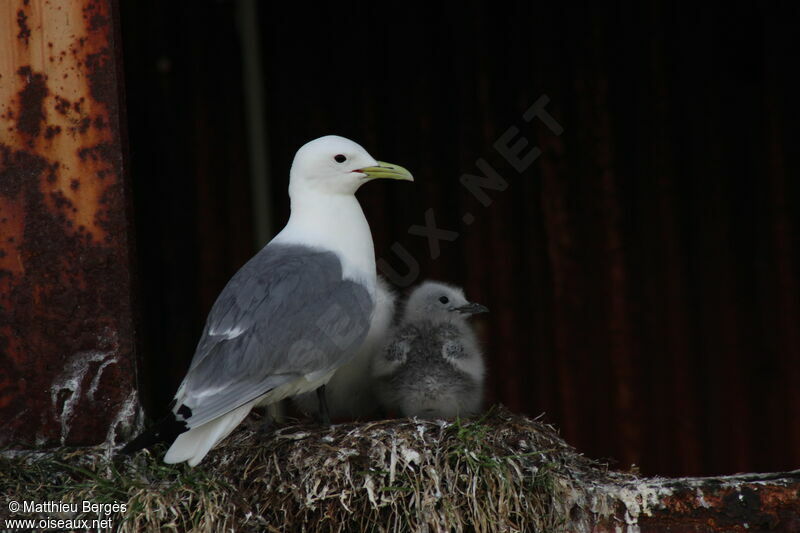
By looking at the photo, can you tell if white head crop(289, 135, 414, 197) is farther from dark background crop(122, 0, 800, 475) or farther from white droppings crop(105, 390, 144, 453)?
dark background crop(122, 0, 800, 475)

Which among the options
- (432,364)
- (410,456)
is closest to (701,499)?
(410,456)

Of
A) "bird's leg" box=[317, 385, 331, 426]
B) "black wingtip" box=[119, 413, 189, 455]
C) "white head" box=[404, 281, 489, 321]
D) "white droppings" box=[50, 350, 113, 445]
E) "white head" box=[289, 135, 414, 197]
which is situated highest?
"white head" box=[289, 135, 414, 197]

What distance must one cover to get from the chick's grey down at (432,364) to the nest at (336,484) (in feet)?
1.45

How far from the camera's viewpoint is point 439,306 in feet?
10.6

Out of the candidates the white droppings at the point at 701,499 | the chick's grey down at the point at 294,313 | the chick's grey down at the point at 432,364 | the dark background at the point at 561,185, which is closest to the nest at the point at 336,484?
the chick's grey down at the point at 294,313

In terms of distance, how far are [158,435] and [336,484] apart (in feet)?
1.45

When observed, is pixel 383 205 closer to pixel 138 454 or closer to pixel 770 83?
pixel 770 83

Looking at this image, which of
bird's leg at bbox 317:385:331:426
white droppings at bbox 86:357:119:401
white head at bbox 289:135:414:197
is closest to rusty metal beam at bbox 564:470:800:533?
bird's leg at bbox 317:385:331:426

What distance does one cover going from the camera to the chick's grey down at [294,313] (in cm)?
247

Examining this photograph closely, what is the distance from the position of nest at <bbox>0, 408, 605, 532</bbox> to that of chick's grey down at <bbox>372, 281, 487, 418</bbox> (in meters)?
0.44

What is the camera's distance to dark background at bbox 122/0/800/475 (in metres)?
4.24

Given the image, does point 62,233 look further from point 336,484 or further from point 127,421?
point 336,484

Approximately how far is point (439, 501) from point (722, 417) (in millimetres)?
2266

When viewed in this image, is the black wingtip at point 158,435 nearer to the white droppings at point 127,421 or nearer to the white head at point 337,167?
the white droppings at point 127,421
